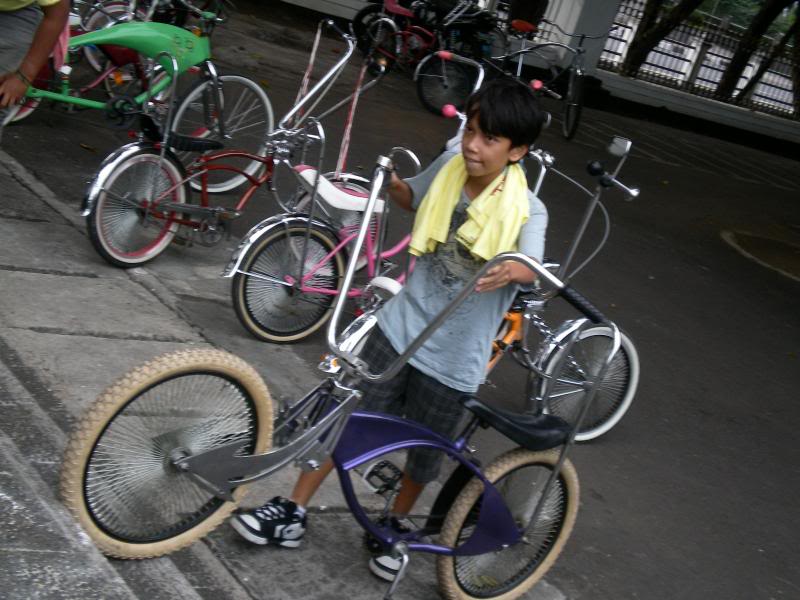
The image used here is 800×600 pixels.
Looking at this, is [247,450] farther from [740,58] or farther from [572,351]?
[740,58]

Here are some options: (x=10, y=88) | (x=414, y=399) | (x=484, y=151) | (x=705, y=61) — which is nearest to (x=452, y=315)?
(x=414, y=399)

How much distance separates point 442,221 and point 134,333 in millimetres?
2079

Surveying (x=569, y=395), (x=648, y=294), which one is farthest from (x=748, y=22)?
(x=569, y=395)

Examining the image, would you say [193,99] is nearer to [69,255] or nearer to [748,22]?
[69,255]

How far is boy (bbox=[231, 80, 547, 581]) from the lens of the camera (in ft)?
10.4

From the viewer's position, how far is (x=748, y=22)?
20.4m

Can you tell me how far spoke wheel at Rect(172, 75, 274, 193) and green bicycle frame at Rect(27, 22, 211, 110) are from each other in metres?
0.22

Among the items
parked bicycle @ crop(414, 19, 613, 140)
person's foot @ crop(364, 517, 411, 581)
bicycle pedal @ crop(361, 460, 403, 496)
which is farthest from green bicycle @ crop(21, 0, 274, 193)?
parked bicycle @ crop(414, 19, 613, 140)

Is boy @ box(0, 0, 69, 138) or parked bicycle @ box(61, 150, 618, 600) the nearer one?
parked bicycle @ box(61, 150, 618, 600)

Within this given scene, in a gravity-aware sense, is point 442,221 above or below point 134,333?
above

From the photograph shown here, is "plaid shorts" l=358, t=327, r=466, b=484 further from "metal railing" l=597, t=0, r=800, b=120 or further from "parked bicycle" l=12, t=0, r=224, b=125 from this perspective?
"metal railing" l=597, t=0, r=800, b=120

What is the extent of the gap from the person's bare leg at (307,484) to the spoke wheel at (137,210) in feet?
8.04

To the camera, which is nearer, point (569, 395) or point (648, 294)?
point (569, 395)

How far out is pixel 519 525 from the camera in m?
3.66
